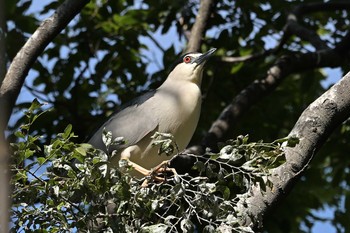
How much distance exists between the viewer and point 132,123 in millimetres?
4770

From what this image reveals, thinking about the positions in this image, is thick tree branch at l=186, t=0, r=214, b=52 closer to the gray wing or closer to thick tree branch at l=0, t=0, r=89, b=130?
the gray wing

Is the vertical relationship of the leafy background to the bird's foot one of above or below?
below

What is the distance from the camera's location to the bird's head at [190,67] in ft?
17.7

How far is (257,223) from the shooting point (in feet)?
10.2

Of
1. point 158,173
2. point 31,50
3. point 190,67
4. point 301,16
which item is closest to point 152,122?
point 190,67

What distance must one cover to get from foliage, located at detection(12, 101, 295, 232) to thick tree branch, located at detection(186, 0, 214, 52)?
8.76 ft

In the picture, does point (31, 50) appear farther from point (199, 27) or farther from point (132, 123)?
point (199, 27)

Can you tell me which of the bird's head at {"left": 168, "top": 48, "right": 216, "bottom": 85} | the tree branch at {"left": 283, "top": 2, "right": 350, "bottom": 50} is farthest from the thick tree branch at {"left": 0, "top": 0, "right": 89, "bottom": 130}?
the tree branch at {"left": 283, "top": 2, "right": 350, "bottom": 50}

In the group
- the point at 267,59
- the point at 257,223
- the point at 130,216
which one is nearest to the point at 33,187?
the point at 130,216

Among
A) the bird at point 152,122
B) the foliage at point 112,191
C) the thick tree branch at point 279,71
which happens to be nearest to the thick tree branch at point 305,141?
the foliage at point 112,191

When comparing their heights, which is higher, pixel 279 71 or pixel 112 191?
pixel 112 191

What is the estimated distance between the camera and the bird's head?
5383 mm

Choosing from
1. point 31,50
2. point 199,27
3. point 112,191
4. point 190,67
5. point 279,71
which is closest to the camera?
point 112,191

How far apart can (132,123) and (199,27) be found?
4.38ft
